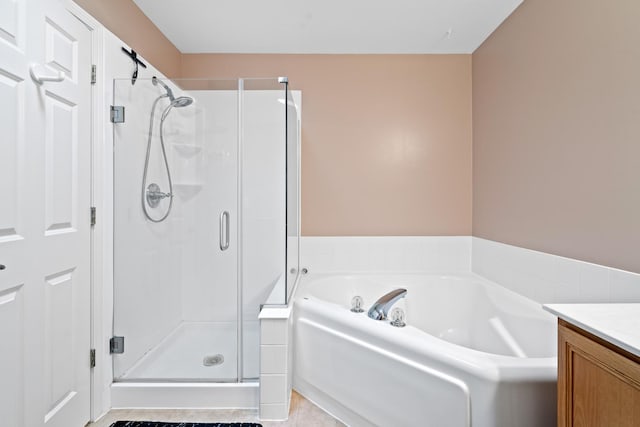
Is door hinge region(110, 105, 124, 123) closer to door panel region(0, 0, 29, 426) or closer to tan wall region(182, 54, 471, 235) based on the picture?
door panel region(0, 0, 29, 426)

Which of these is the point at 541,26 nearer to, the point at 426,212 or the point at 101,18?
the point at 426,212

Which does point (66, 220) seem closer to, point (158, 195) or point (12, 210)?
point (12, 210)

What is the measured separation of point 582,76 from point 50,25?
2399 mm

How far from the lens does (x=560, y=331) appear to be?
0.94 meters

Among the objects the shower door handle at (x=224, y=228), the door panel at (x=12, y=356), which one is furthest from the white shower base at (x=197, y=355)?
the door panel at (x=12, y=356)

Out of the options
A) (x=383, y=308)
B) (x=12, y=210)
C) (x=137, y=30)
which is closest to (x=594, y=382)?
(x=383, y=308)

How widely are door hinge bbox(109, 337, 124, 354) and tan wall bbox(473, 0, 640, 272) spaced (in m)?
2.46

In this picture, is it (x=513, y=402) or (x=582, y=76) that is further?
(x=582, y=76)

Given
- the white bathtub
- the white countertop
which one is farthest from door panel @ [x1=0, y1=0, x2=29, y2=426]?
the white countertop

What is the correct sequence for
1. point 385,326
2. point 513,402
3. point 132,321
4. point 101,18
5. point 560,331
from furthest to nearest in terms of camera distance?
point 132,321 < point 101,18 < point 385,326 < point 513,402 < point 560,331

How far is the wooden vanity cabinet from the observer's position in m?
0.73

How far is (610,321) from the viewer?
2.83ft

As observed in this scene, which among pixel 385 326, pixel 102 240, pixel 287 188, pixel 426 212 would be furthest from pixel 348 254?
pixel 102 240

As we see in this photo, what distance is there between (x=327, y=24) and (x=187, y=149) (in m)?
1.29
